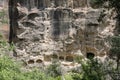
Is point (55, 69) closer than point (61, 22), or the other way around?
point (55, 69)

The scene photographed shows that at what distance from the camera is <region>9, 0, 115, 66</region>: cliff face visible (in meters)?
25.1

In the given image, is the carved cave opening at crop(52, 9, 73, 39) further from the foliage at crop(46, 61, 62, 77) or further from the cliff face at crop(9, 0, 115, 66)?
the foliage at crop(46, 61, 62, 77)

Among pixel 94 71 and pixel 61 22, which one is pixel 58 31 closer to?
pixel 61 22

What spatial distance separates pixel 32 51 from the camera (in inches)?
980

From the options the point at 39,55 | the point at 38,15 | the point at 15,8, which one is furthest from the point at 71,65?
the point at 15,8

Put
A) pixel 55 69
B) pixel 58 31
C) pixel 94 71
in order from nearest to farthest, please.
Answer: pixel 94 71 → pixel 55 69 → pixel 58 31

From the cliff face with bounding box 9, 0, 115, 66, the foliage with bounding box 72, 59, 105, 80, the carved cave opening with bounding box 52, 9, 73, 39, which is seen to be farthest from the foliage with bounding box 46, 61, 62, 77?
the foliage with bounding box 72, 59, 105, 80

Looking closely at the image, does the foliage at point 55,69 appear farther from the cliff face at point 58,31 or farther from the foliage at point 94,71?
the foliage at point 94,71

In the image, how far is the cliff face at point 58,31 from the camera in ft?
82.5

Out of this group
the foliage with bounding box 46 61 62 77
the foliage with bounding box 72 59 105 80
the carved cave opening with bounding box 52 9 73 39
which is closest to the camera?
the foliage with bounding box 72 59 105 80

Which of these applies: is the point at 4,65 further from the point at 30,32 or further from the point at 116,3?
the point at 30,32

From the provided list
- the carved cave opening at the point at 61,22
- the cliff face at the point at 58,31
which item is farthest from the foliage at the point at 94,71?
the carved cave opening at the point at 61,22

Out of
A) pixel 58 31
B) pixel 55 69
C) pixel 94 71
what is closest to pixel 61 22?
pixel 58 31

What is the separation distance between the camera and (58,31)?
25.5 metres
